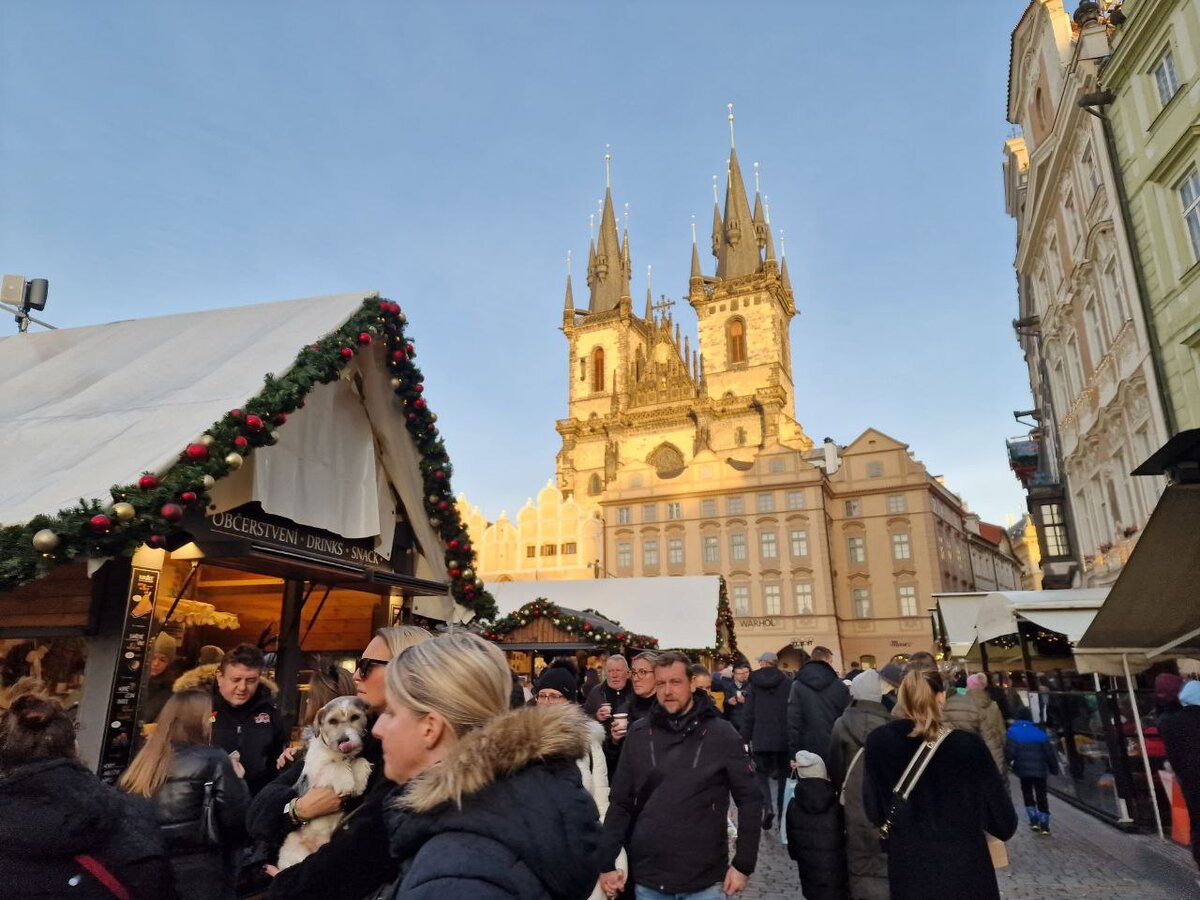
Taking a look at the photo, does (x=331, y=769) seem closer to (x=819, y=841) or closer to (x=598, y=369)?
(x=819, y=841)

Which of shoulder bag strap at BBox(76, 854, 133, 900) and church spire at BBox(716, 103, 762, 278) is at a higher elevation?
church spire at BBox(716, 103, 762, 278)

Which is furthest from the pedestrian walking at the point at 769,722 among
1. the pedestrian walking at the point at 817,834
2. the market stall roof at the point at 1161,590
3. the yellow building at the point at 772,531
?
the yellow building at the point at 772,531

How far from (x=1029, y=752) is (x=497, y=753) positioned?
9327 millimetres

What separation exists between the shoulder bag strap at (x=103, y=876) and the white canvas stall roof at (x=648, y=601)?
16.6 m

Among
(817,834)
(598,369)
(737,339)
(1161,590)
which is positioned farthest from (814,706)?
(598,369)

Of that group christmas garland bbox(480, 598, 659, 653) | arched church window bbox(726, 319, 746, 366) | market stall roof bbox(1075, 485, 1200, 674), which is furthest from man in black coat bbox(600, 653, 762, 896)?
arched church window bbox(726, 319, 746, 366)

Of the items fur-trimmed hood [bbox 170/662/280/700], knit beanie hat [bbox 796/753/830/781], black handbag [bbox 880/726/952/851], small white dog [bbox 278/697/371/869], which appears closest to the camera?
small white dog [bbox 278/697/371/869]

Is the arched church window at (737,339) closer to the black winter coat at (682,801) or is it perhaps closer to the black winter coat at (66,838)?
the black winter coat at (682,801)

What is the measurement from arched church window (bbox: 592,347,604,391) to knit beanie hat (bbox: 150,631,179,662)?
56799 millimetres

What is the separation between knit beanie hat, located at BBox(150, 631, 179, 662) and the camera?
5648 millimetres

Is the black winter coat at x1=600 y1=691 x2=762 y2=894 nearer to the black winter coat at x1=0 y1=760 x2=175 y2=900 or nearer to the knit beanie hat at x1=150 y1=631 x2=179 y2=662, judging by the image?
the black winter coat at x1=0 y1=760 x2=175 y2=900

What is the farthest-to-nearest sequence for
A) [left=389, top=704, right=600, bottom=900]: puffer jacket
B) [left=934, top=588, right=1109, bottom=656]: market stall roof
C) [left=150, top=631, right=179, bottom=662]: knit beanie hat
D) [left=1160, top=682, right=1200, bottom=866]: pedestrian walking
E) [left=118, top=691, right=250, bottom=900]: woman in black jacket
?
[left=934, top=588, right=1109, bottom=656]: market stall roof < [left=150, top=631, right=179, bottom=662]: knit beanie hat < [left=1160, top=682, right=1200, bottom=866]: pedestrian walking < [left=118, top=691, right=250, bottom=900]: woman in black jacket < [left=389, top=704, right=600, bottom=900]: puffer jacket

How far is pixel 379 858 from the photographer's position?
1759 millimetres

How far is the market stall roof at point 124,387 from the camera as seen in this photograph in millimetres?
4820
